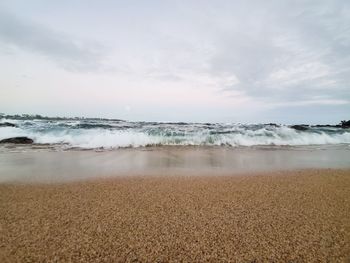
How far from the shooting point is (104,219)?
238cm

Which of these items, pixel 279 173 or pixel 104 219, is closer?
pixel 104 219

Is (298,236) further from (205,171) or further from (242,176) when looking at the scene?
(205,171)

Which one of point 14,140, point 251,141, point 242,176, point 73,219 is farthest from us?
point 251,141

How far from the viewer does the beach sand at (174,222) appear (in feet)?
6.00

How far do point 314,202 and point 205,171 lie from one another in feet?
6.56

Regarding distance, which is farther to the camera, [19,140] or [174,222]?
[19,140]

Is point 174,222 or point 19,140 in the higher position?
point 174,222

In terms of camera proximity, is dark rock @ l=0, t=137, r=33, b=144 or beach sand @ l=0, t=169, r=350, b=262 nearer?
beach sand @ l=0, t=169, r=350, b=262

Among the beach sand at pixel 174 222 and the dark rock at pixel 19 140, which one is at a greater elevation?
the beach sand at pixel 174 222

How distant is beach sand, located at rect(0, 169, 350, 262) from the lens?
1.83m

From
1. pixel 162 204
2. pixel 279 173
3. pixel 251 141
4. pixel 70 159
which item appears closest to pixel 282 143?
pixel 251 141

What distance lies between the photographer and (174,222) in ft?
7.64

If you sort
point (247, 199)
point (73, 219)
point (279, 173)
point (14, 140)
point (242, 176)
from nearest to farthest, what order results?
1. point (73, 219)
2. point (247, 199)
3. point (242, 176)
4. point (279, 173)
5. point (14, 140)

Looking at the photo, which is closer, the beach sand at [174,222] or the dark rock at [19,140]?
the beach sand at [174,222]
